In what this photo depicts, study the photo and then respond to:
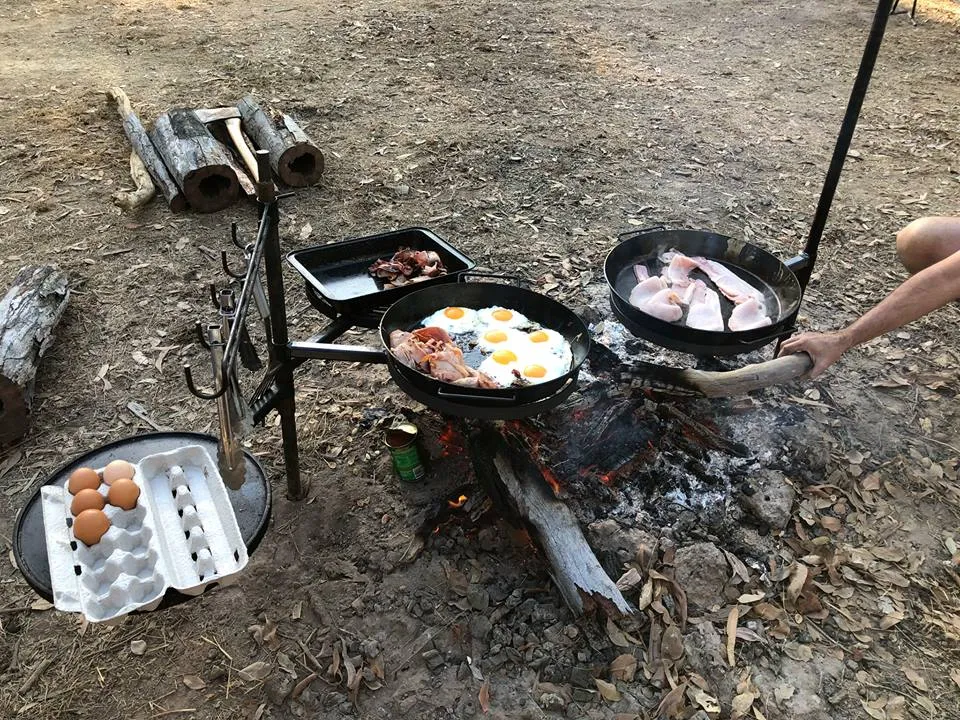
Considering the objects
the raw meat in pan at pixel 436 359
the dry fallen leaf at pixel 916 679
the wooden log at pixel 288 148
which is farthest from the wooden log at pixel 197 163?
the dry fallen leaf at pixel 916 679

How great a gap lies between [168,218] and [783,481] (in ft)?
19.4

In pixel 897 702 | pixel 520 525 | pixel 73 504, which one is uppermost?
pixel 73 504

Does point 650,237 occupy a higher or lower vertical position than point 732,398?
higher

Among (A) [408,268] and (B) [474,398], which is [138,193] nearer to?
(A) [408,268]

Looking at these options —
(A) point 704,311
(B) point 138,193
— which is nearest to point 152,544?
(A) point 704,311

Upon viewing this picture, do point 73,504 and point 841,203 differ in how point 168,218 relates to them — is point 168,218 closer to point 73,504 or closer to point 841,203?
point 73,504

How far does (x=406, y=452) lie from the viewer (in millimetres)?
4305

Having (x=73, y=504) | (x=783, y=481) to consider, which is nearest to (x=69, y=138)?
(x=73, y=504)

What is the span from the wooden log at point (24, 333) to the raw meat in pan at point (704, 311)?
4.21 m

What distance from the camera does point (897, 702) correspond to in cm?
338

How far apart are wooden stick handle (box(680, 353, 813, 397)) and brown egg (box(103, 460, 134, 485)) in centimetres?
298

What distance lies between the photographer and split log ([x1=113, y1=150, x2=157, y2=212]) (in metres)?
7.07

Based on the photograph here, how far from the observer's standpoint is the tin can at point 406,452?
170 inches

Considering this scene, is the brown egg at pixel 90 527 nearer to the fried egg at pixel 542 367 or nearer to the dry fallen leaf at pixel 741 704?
the fried egg at pixel 542 367
